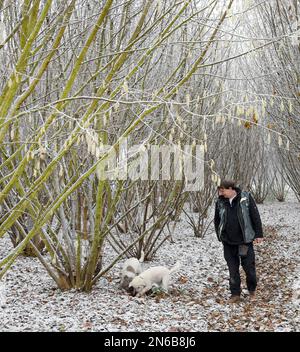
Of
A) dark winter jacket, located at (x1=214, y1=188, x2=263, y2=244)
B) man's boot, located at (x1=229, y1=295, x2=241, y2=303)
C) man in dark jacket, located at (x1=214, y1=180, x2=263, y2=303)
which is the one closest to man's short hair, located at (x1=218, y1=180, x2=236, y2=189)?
man in dark jacket, located at (x1=214, y1=180, x2=263, y2=303)

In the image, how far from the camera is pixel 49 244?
6.40 metres

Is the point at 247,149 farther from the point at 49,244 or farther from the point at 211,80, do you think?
the point at 49,244

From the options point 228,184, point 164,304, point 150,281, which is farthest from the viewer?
point 150,281

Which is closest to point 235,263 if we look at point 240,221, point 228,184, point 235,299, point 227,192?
point 235,299

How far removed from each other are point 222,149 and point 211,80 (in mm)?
4919

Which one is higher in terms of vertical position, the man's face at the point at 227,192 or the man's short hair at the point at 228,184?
the man's short hair at the point at 228,184

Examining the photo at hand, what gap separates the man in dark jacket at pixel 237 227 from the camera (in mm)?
6094

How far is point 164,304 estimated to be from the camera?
6207 millimetres

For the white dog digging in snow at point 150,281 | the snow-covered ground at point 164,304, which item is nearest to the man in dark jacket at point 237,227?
the snow-covered ground at point 164,304

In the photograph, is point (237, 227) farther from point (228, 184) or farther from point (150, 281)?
point (150, 281)

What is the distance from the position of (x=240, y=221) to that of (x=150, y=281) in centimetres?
156

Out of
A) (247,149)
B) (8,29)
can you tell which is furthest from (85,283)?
(247,149)

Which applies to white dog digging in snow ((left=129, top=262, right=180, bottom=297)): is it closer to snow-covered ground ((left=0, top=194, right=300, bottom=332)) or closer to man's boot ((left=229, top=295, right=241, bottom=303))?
snow-covered ground ((left=0, top=194, right=300, bottom=332))

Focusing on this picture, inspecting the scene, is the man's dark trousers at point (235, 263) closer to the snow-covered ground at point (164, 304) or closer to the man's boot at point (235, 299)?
the man's boot at point (235, 299)
